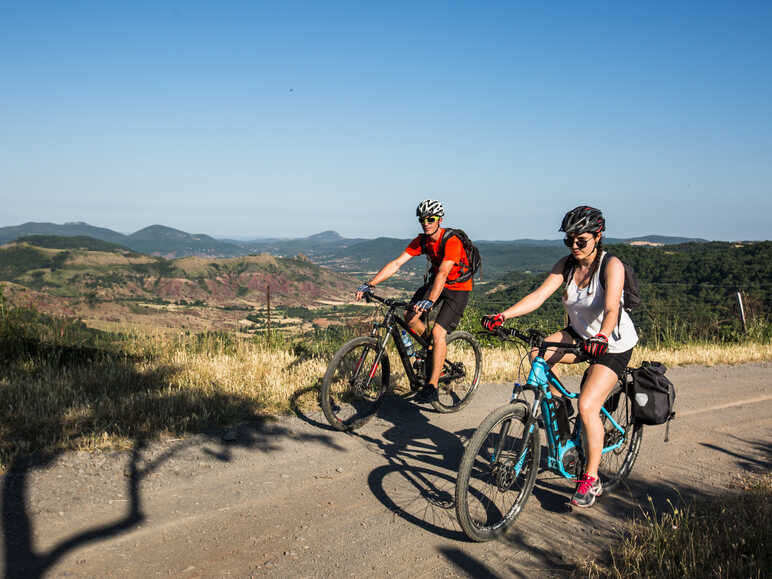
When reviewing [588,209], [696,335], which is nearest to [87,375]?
[588,209]

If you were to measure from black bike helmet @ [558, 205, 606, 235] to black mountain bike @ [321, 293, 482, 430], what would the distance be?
7.60ft

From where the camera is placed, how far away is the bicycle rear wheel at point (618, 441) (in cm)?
438

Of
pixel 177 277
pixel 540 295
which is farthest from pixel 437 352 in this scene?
pixel 177 277

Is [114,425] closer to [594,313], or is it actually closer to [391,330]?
[391,330]

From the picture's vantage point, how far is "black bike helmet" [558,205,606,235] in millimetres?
3848

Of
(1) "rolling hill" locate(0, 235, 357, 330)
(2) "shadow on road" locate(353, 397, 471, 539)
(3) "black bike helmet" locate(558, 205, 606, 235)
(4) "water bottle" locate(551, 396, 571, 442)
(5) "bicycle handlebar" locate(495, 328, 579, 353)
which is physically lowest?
(1) "rolling hill" locate(0, 235, 357, 330)

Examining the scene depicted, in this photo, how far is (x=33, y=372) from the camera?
6059mm

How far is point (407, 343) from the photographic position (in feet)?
20.0

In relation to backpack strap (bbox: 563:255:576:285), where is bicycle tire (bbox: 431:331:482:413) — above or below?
below

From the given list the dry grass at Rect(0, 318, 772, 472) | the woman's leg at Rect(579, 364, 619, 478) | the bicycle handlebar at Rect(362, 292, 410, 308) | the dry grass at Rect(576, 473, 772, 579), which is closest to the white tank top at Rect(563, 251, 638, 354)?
the woman's leg at Rect(579, 364, 619, 478)

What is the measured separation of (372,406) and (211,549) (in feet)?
9.13

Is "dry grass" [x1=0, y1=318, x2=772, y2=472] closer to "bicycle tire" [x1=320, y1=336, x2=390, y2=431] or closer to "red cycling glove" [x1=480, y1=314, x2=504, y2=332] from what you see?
"bicycle tire" [x1=320, y1=336, x2=390, y2=431]

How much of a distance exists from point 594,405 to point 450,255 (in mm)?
2677

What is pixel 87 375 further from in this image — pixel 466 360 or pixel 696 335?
pixel 696 335
